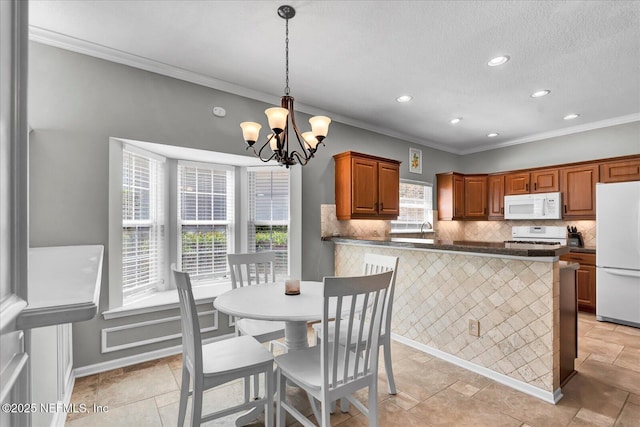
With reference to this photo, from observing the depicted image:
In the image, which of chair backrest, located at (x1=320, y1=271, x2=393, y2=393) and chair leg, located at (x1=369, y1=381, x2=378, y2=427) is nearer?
chair backrest, located at (x1=320, y1=271, x2=393, y2=393)

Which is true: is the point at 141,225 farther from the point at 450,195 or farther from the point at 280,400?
the point at 450,195

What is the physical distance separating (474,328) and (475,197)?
11.6 feet

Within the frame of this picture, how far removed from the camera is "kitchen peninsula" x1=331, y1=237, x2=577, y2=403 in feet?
7.25

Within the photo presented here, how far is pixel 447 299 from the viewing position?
2.80 m

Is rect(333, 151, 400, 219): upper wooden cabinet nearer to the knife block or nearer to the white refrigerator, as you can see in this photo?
the white refrigerator

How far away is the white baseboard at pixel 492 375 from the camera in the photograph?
87.0 inches

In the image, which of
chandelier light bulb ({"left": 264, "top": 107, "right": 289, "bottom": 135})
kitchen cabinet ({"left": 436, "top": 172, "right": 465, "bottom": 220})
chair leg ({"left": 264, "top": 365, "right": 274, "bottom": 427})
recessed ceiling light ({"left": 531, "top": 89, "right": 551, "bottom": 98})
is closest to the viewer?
chair leg ({"left": 264, "top": 365, "right": 274, "bottom": 427})

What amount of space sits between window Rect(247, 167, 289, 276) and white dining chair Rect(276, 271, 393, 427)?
6.72ft

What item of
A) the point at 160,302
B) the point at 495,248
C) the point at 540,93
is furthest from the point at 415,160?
the point at 160,302

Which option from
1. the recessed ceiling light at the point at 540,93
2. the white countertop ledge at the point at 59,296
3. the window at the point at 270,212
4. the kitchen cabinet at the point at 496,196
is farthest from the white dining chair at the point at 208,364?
the kitchen cabinet at the point at 496,196

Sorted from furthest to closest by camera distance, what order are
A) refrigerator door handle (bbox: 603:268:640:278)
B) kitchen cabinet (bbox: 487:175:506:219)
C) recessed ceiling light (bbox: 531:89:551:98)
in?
kitchen cabinet (bbox: 487:175:506:219), refrigerator door handle (bbox: 603:268:640:278), recessed ceiling light (bbox: 531:89:551:98)

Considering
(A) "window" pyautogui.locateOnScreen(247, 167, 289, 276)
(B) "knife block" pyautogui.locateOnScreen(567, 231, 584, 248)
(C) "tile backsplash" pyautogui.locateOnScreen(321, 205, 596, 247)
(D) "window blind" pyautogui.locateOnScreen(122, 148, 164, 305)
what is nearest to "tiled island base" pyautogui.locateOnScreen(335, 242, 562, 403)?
(C) "tile backsplash" pyautogui.locateOnScreen(321, 205, 596, 247)

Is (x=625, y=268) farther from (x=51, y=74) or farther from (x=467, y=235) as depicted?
(x=51, y=74)

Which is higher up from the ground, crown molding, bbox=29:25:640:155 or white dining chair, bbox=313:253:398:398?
crown molding, bbox=29:25:640:155
